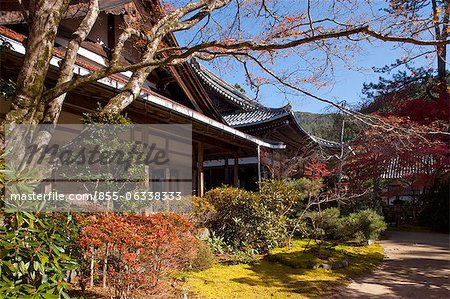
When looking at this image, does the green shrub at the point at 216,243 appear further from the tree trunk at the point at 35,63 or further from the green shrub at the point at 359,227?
the tree trunk at the point at 35,63

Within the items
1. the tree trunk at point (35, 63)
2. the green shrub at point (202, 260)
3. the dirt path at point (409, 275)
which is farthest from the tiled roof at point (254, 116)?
the tree trunk at point (35, 63)

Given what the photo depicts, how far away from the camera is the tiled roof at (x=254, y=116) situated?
15078mm

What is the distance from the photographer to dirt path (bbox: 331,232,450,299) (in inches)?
229

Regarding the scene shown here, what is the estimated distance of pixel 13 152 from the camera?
332 cm

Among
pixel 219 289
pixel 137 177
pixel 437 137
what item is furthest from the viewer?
pixel 437 137

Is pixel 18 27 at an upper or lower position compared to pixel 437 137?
upper

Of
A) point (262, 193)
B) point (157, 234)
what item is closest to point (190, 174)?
point (262, 193)

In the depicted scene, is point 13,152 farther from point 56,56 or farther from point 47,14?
point 56,56

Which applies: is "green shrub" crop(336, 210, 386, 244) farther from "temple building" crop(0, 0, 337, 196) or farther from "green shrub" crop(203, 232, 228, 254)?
"green shrub" crop(203, 232, 228, 254)

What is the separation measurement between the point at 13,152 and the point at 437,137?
1476 centimetres

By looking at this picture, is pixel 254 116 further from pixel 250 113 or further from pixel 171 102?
pixel 171 102

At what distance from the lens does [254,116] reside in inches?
636

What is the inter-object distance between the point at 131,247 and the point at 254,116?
12601 millimetres

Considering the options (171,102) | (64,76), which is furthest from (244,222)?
(64,76)
